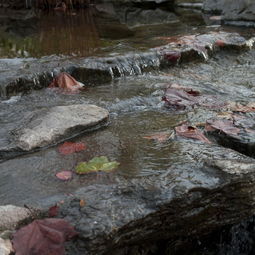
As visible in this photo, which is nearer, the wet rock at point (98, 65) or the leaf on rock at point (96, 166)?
the leaf on rock at point (96, 166)

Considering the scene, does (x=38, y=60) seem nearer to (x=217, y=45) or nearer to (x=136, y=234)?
(x=217, y=45)

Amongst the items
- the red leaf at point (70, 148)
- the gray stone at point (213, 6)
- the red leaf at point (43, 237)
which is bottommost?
the red leaf at point (43, 237)

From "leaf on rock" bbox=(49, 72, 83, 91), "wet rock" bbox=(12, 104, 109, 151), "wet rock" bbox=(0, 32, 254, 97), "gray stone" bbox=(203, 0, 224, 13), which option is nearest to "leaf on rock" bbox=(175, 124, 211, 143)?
"wet rock" bbox=(12, 104, 109, 151)

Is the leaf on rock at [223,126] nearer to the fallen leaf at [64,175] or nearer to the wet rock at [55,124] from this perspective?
the wet rock at [55,124]

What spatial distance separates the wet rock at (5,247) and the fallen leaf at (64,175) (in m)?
0.47

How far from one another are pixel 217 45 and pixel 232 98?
1.75 m

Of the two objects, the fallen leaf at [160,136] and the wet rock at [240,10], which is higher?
the wet rock at [240,10]

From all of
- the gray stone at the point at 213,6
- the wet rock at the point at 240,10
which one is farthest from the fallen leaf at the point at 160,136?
the gray stone at the point at 213,6

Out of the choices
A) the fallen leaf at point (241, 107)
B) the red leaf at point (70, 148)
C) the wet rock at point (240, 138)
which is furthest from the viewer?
the fallen leaf at point (241, 107)

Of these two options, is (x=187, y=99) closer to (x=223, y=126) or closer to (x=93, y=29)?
(x=223, y=126)

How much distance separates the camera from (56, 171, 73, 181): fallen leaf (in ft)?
6.60

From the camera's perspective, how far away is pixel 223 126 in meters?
2.57

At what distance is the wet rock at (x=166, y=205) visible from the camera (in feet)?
5.62

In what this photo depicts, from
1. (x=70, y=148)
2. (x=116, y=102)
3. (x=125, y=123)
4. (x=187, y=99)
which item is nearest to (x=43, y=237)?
(x=70, y=148)
